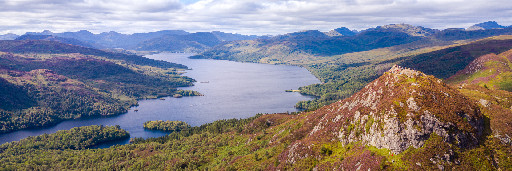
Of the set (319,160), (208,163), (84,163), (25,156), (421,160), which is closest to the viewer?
(421,160)

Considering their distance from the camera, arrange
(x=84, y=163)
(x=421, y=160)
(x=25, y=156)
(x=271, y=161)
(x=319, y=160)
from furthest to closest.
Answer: (x=25, y=156) → (x=84, y=163) → (x=271, y=161) → (x=319, y=160) → (x=421, y=160)

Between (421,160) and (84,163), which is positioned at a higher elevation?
(421,160)

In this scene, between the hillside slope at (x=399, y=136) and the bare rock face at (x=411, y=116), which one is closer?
the hillside slope at (x=399, y=136)

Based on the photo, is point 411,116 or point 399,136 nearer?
point 399,136

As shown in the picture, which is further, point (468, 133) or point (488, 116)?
point (488, 116)

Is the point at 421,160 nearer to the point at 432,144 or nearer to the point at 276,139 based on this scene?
the point at 432,144

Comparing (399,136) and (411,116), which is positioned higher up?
(411,116)

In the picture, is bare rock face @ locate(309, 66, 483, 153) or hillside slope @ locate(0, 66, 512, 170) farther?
bare rock face @ locate(309, 66, 483, 153)

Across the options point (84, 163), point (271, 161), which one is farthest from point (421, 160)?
point (84, 163)
